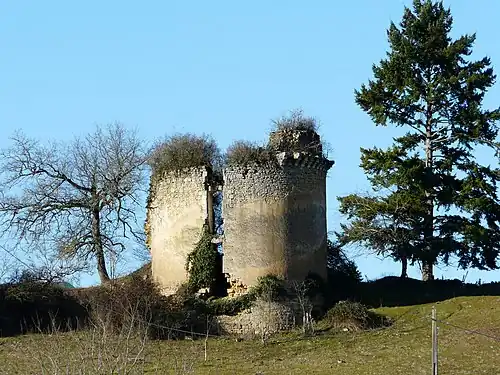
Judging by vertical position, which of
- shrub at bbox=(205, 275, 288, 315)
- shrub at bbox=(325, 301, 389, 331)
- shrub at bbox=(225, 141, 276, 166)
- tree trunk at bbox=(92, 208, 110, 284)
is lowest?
shrub at bbox=(325, 301, 389, 331)

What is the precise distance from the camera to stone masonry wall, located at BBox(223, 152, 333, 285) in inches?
1246

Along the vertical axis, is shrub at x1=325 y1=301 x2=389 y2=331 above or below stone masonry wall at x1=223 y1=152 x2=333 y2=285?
below

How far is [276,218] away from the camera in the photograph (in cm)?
3173

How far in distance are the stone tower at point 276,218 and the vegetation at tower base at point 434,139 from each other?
465cm

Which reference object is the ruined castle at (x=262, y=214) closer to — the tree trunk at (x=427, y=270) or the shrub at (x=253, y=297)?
the shrub at (x=253, y=297)

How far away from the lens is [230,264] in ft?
105

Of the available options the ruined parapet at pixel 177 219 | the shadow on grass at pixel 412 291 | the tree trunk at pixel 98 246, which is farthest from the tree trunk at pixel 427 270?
the tree trunk at pixel 98 246

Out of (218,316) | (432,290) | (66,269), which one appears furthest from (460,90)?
(66,269)

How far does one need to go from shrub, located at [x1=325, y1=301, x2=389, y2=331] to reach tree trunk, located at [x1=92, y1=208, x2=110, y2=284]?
9.96m

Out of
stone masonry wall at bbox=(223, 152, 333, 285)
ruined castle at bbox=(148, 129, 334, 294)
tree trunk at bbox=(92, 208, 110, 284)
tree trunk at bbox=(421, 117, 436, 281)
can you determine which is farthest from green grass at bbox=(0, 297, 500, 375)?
tree trunk at bbox=(92, 208, 110, 284)

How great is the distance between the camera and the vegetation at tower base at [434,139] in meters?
36.2

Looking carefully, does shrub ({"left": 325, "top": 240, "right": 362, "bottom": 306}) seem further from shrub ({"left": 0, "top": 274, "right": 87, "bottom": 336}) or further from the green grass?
shrub ({"left": 0, "top": 274, "right": 87, "bottom": 336})

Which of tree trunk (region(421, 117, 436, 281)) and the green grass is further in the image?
tree trunk (region(421, 117, 436, 281))

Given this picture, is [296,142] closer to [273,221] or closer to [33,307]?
[273,221]
